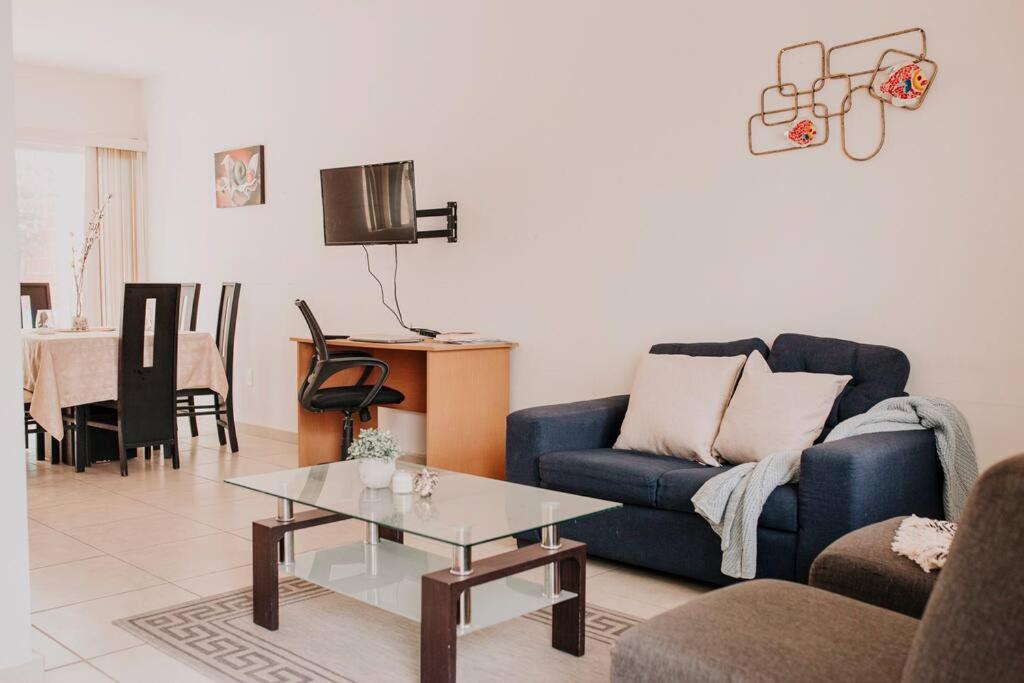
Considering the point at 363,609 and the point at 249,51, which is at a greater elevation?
the point at 249,51

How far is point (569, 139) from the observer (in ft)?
14.8

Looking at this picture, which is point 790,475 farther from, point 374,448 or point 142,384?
point 142,384

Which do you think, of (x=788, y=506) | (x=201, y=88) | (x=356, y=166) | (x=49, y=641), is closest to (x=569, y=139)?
(x=356, y=166)

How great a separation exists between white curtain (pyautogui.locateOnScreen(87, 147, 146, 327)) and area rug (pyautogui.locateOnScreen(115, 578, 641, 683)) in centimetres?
498

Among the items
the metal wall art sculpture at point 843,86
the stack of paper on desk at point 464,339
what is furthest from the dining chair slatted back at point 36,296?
the metal wall art sculpture at point 843,86

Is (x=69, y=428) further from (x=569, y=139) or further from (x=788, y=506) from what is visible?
(x=788, y=506)

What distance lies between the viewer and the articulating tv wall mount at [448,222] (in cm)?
502

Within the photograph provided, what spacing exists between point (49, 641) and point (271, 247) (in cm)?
392

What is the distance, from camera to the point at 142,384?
5172 mm

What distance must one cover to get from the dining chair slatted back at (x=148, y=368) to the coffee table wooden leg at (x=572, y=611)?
334 cm

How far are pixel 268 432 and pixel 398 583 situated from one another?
3.98 meters

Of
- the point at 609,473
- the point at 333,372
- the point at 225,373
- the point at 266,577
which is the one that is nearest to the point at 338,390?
the point at 333,372

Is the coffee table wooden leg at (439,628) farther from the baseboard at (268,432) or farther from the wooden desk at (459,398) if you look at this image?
the baseboard at (268,432)

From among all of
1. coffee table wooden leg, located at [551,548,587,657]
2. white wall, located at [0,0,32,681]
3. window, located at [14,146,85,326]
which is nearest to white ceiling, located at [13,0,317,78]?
window, located at [14,146,85,326]
